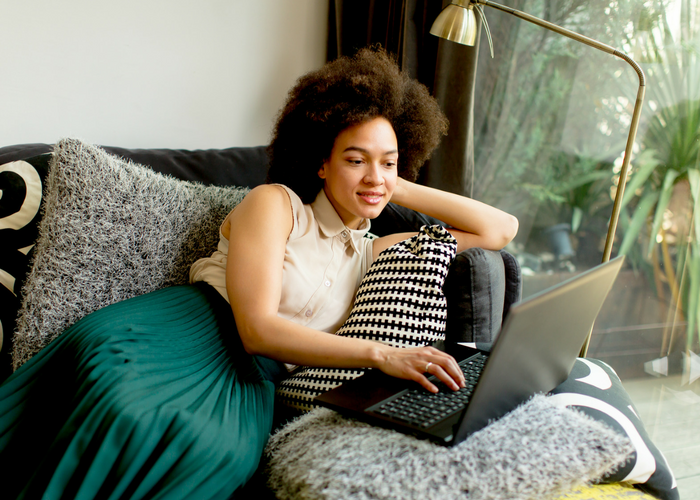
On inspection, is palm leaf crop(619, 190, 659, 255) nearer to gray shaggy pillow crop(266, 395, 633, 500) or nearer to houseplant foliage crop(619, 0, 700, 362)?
houseplant foliage crop(619, 0, 700, 362)

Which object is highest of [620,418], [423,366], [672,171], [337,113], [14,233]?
[337,113]

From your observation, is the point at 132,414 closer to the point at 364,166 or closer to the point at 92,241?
the point at 92,241

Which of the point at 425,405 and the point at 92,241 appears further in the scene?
the point at 92,241

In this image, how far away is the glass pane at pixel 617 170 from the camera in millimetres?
1556

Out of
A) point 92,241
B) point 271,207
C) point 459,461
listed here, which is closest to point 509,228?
point 271,207

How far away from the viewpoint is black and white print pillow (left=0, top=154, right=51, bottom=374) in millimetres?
1139

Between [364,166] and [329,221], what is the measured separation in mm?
187

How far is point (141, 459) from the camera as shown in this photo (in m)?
0.77

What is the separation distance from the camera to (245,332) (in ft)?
3.53

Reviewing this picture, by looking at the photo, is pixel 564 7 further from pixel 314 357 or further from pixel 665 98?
pixel 314 357

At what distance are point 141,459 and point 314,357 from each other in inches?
15.3

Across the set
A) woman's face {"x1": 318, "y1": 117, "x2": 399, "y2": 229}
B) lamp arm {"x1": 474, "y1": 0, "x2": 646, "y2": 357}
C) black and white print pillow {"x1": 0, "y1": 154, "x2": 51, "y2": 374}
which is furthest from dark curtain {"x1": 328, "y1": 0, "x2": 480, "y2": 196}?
black and white print pillow {"x1": 0, "y1": 154, "x2": 51, "y2": 374}

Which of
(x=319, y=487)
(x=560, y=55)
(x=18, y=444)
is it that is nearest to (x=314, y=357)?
(x=319, y=487)

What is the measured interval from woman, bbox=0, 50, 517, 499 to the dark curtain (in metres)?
0.32
